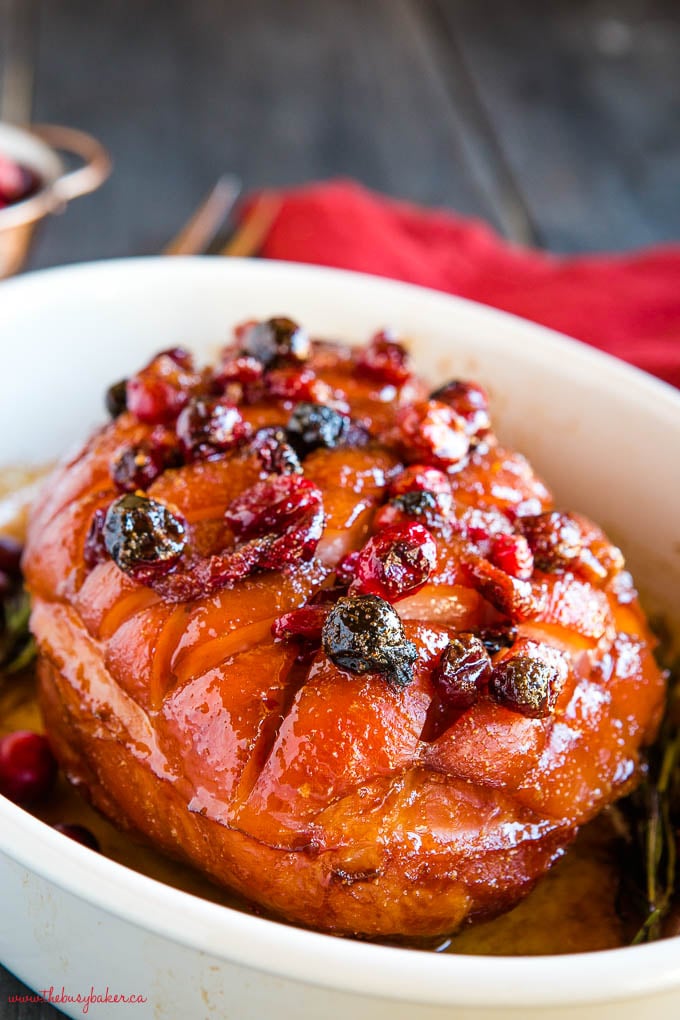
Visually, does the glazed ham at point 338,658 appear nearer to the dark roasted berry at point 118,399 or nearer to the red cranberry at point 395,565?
the red cranberry at point 395,565

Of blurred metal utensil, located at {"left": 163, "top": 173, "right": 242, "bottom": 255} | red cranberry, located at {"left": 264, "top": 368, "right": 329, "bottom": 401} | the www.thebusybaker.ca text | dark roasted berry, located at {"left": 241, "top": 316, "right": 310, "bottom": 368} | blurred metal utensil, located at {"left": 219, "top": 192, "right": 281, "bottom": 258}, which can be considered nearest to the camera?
the www.thebusybaker.ca text

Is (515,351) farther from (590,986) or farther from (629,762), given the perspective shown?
(590,986)

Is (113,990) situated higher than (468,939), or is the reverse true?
(113,990)

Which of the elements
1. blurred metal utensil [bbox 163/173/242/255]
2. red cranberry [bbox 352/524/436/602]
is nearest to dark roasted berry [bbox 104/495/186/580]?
red cranberry [bbox 352/524/436/602]

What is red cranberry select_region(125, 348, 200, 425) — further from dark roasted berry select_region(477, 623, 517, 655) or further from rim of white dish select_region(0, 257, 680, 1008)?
rim of white dish select_region(0, 257, 680, 1008)

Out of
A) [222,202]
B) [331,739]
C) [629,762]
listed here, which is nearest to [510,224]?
[222,202]

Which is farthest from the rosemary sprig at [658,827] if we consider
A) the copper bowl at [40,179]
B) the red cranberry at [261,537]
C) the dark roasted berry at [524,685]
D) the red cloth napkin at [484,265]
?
the copper bowl at [40,179]

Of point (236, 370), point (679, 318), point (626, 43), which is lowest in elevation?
point (626, 43)
